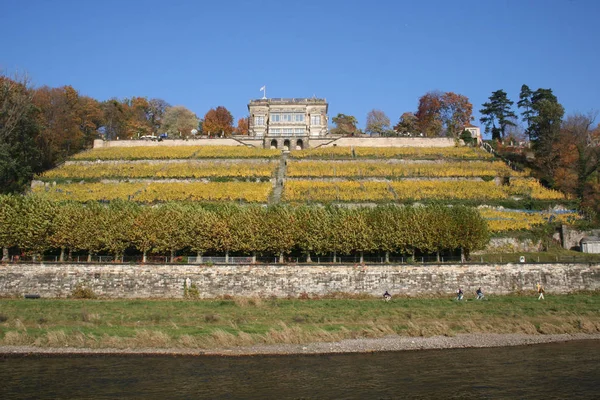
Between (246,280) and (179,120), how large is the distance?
81.9 meters

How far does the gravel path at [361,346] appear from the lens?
25672 millimetres

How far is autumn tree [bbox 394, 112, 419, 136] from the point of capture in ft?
332

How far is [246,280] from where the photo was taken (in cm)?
3888

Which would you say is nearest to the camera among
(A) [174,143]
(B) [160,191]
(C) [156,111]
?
(B) [160,191]

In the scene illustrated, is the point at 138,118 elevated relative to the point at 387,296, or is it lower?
elevated

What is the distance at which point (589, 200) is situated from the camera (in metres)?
57.3

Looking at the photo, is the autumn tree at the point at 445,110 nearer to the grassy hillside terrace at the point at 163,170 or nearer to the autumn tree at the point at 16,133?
the grassy hillside terrace at the point at 163,170

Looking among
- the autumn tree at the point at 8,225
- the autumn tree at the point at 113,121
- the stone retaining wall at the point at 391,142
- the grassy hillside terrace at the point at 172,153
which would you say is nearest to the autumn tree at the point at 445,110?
the stone retaining wall at the point at 391,142

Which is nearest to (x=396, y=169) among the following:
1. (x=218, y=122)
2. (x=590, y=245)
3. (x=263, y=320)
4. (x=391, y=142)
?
(x=391, y=142)

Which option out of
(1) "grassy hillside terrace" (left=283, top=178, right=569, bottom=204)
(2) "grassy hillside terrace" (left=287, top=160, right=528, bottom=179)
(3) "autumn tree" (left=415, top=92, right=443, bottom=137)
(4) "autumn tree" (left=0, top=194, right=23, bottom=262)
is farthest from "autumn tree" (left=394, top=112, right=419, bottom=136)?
(4) "autumn tree" (left=0, top=194, right=23, bottom=262)

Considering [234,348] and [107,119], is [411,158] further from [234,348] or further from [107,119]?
[107,119]

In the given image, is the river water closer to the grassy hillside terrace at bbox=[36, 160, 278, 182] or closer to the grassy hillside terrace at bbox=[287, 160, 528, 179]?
the grassy hillside terrace at bbox=[287, 160, 528, 179]

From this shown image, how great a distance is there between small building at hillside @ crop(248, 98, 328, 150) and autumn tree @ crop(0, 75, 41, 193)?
3698 cm

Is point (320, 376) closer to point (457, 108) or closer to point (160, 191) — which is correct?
point (160, 191)
